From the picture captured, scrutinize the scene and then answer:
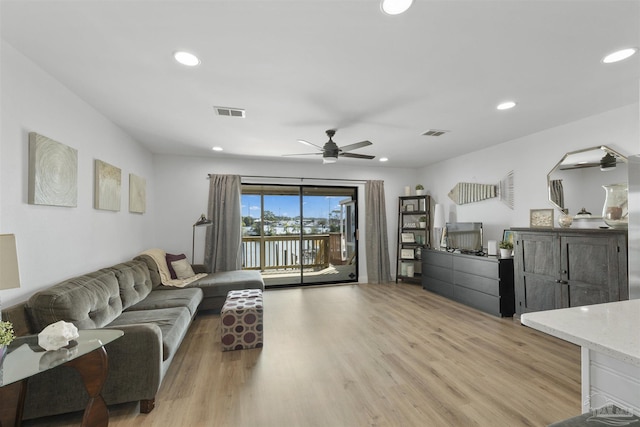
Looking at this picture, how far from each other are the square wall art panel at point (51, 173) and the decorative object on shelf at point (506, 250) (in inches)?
201

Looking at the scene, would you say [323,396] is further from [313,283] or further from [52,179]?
[313,283]

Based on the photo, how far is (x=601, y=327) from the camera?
1.03 m

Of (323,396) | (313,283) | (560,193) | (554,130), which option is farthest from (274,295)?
(554,130)

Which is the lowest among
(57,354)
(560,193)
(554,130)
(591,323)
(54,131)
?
(57,354)

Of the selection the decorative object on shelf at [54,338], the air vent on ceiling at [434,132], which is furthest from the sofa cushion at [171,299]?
the air vent on ceiling at [434,132]

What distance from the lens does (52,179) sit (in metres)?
2.21

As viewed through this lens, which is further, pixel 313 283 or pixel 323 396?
pixel 313 283

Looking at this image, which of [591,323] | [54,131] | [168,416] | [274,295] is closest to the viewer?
[591,323]

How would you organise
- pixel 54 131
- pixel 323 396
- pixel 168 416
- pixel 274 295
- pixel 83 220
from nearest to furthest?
pixel 168 416, pixel 323 396, pixel 54 131, pixel 83 220, pixel 274 295

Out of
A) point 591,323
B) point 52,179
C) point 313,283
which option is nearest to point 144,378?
point 52,179

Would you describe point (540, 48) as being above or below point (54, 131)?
above

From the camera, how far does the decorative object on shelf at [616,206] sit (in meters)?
2.82

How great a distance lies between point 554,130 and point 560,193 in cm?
83

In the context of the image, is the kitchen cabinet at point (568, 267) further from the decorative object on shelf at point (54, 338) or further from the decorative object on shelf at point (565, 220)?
the decorative object on shelf at point (54, 338)
